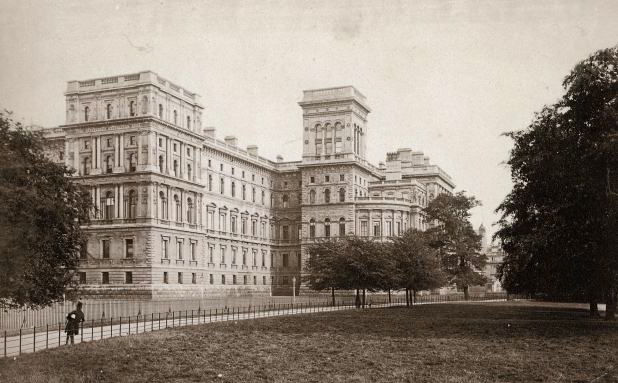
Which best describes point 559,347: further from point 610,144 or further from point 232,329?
point 232,329

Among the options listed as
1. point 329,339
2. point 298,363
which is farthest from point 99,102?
point 298,363

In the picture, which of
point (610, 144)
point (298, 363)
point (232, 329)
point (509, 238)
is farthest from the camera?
point (509, 238)

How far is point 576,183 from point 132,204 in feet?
174

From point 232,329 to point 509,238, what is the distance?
1947cm

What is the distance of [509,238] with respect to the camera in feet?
144

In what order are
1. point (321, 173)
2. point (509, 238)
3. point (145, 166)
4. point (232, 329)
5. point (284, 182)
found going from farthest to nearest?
point (284, 182)
point (321, 173)
point (145, 166)
point (509, 238)
point (232, 329)

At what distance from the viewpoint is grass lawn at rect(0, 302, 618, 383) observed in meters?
19.0

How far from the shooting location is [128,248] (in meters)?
74.3

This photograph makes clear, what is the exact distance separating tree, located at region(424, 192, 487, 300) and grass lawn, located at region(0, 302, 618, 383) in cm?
5402

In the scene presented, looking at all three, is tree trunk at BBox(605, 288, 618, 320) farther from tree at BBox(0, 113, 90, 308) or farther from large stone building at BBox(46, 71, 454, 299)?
large stone building at BBox(46, 71, 454, 299)

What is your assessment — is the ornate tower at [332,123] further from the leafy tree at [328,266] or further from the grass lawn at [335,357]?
the grass lawn at [335,357]

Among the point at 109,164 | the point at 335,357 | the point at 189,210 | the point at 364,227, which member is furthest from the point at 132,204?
the point at 335,357

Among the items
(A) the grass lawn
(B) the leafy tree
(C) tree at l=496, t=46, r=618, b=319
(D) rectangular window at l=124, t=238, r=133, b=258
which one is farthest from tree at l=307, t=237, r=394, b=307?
(A) the grass lawn

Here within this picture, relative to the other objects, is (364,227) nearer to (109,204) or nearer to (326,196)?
(326,196)
